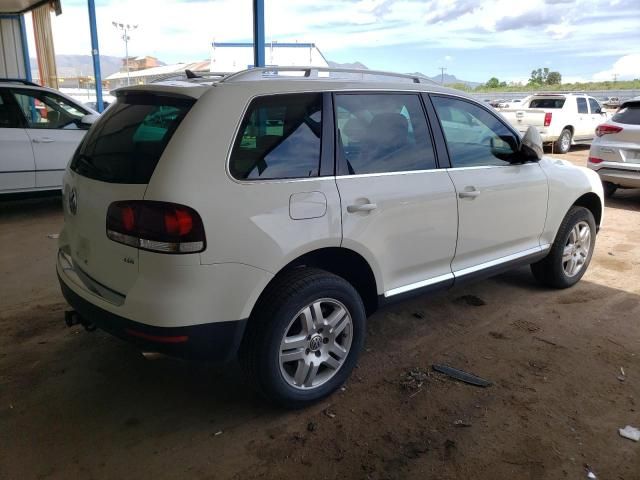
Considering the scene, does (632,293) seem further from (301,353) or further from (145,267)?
(145,267)

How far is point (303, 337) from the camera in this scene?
2875mm

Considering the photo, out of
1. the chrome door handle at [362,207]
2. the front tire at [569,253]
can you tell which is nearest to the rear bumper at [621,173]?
the front tire at [569,253]

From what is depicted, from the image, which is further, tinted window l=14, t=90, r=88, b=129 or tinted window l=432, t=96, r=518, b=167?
tinted window l=14, t=90, r=88, b=129

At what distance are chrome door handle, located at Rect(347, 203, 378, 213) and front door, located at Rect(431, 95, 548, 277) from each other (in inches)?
31.4

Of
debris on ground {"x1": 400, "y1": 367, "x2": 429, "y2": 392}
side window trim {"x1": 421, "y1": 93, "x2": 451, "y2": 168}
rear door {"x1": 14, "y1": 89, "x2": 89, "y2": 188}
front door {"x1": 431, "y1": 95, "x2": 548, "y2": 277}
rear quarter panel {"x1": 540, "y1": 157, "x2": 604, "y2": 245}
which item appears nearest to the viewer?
debris on ground {"x1": 400, "y1": 367, "x2": 429, "y2": 392}

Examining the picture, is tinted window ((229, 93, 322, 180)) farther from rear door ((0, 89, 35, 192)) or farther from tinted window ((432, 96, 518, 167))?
rear door ((0, 89, 35, 192))

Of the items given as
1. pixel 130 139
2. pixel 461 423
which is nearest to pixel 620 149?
pixel 461 423

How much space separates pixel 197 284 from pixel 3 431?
4.41 feet

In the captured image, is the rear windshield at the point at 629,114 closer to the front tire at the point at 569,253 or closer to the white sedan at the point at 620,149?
the white sedan at the point at 620,149

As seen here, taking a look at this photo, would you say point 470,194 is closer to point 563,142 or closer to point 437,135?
point 437,135

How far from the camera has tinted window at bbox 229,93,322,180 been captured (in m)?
2.67

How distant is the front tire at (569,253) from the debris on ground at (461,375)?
1769 millimetres

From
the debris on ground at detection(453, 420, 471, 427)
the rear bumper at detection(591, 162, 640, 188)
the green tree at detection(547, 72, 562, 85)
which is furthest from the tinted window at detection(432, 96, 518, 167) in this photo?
the green tree at detection(547, 72, 562, 85)

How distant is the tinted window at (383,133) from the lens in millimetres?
3094
